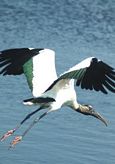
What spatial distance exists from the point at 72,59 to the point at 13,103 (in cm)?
415

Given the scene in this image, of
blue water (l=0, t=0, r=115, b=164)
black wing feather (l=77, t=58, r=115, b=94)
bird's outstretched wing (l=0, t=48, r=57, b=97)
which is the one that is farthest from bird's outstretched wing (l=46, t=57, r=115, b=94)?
blue water (l=0, t=0, r=115, b=164)

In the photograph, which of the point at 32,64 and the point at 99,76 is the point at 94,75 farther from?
the point at 32,64

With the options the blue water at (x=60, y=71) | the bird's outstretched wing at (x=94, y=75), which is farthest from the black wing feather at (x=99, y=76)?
the blue water at (x=60, y=71)

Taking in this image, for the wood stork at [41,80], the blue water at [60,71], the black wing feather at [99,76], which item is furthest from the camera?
the blue water at [60,71]

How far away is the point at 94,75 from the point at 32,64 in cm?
155

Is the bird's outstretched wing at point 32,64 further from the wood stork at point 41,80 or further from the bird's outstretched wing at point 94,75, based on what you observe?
the bird's outstretched wing at point 94,75

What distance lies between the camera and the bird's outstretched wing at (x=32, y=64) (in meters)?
15.0

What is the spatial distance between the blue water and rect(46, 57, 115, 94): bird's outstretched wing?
3416mm

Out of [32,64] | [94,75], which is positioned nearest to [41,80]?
[32,64]

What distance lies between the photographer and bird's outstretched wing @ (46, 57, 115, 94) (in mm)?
13508

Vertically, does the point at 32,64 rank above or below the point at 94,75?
below

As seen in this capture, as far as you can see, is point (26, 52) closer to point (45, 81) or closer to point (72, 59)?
point (45, 81)

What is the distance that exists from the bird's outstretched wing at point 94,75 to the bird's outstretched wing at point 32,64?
103cm

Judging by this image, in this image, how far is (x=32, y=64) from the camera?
1511 centimetres
